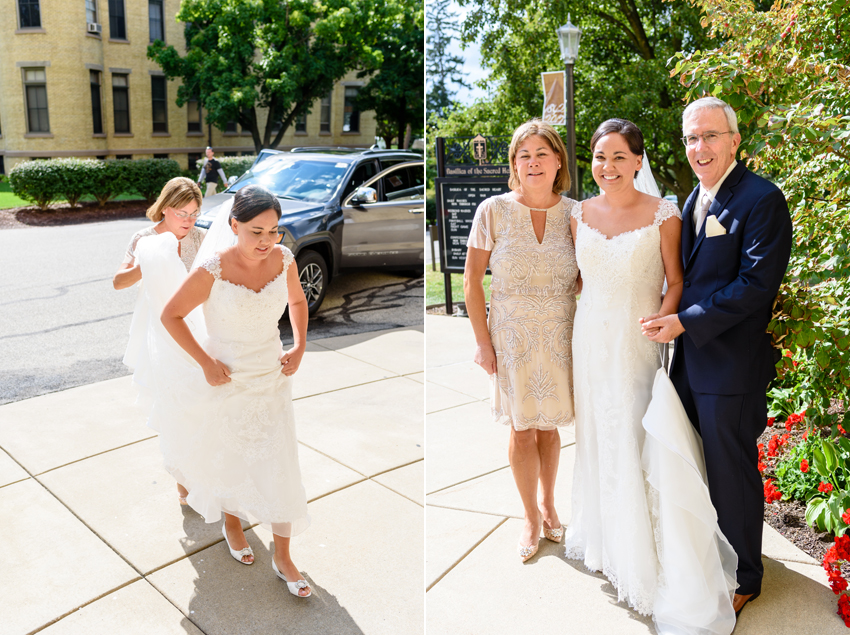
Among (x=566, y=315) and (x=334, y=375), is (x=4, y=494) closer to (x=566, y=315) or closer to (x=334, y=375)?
(x=334, y=375)

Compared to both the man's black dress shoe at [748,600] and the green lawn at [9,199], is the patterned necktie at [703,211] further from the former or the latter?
the green lawn at [9,199]

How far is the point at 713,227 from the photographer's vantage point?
8.87 ft

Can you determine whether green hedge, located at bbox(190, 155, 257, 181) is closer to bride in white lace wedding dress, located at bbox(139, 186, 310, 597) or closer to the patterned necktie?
bride in white lace wedding dress, located at bbox(139, 186, 310, 597)

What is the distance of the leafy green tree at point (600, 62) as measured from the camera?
42.9 feet

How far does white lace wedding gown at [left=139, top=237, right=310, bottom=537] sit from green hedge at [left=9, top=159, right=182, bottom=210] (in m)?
15.9

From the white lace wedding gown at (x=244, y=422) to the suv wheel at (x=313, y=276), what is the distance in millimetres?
4977

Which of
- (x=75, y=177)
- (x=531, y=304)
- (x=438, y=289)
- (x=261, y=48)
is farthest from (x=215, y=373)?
(x=261, y=48)

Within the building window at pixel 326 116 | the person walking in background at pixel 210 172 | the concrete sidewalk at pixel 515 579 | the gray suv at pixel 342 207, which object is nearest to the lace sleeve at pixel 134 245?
the concrete sidewalk at pixel 515 579

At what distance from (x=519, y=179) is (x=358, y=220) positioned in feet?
19.6

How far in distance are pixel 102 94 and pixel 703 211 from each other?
2771 cm

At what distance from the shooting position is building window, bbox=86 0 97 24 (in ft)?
80.3

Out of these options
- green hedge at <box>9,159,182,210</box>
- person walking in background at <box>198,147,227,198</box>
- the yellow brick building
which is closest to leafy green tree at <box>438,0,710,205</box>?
person walking in background at <box>198,147,227,198</box>

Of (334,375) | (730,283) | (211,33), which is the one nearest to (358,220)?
(334,375)

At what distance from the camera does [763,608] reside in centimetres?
292
